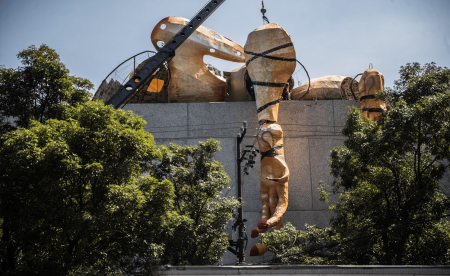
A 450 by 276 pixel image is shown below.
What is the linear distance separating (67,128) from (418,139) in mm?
10003

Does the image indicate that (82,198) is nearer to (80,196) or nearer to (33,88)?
(80,196)

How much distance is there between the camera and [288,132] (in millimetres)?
27484

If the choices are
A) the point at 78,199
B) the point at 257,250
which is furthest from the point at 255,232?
the point at 78,199

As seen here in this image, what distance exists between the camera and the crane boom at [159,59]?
81.7 feet

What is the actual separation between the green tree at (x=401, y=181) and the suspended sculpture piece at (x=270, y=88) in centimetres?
458

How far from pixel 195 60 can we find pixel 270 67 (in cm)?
399

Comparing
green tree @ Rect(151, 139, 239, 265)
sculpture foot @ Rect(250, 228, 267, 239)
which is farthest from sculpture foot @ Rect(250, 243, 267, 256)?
green tree @ Rect(151, 139, 239, 265)

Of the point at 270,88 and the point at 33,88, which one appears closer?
the point at 33,88

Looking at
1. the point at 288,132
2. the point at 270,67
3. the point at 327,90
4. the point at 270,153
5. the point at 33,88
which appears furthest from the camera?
the point at 327,90

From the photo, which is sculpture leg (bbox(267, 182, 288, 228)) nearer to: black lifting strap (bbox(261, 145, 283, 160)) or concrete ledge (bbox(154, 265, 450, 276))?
black lifting strap (bbox(261, 145, 283, 160))

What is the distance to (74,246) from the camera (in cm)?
1642

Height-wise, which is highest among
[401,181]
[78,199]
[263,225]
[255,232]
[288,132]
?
[288,132]

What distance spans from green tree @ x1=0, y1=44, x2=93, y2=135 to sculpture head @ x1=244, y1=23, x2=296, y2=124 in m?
9.27

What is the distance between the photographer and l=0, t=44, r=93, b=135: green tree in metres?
18.2
